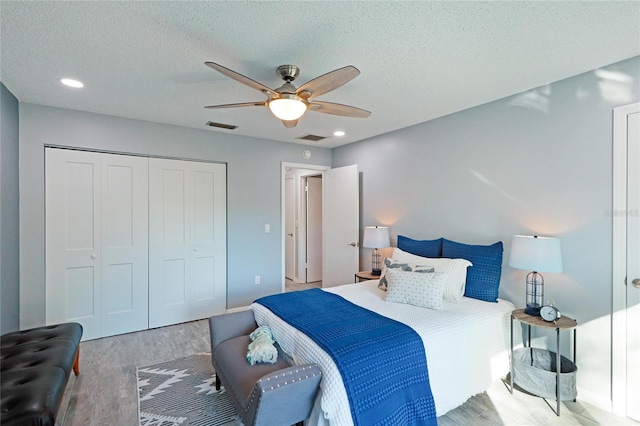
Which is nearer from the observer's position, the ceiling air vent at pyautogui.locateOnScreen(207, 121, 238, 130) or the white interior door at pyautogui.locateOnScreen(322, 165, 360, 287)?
the ceiling air vent at pyautogui.locateOnScreen(207, 121, 238, 130)

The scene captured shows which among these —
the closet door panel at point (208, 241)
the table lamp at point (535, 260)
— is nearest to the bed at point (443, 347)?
the table lamp at point (535, 260)

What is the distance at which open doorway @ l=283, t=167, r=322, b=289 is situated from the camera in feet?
19.7

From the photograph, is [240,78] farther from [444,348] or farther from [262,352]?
[444,348]

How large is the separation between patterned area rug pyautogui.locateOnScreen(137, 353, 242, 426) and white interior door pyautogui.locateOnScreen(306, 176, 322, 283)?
11.0 ft

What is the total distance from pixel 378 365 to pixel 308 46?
1.99 m

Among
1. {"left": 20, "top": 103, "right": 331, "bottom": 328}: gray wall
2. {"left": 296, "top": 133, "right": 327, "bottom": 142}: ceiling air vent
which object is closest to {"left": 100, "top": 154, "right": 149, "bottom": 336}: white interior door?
{"left": 20, "top": 103, "right": 331, "bottom": 328}: gray wall

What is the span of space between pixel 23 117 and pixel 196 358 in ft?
9.50

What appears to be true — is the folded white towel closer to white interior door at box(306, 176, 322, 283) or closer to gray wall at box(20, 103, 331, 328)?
gray wall at box(20, 103, 331, 328)

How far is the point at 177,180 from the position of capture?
3.85 metres

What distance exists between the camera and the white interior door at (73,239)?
316 cm

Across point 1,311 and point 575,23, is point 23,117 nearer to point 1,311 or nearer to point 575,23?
point 1,311

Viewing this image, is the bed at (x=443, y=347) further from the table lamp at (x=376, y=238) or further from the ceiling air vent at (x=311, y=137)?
the ceiling air vent at (x=311, y=137)

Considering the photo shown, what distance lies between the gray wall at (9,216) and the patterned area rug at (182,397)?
1.29 metres

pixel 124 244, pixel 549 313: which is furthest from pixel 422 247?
pixel 124 244
